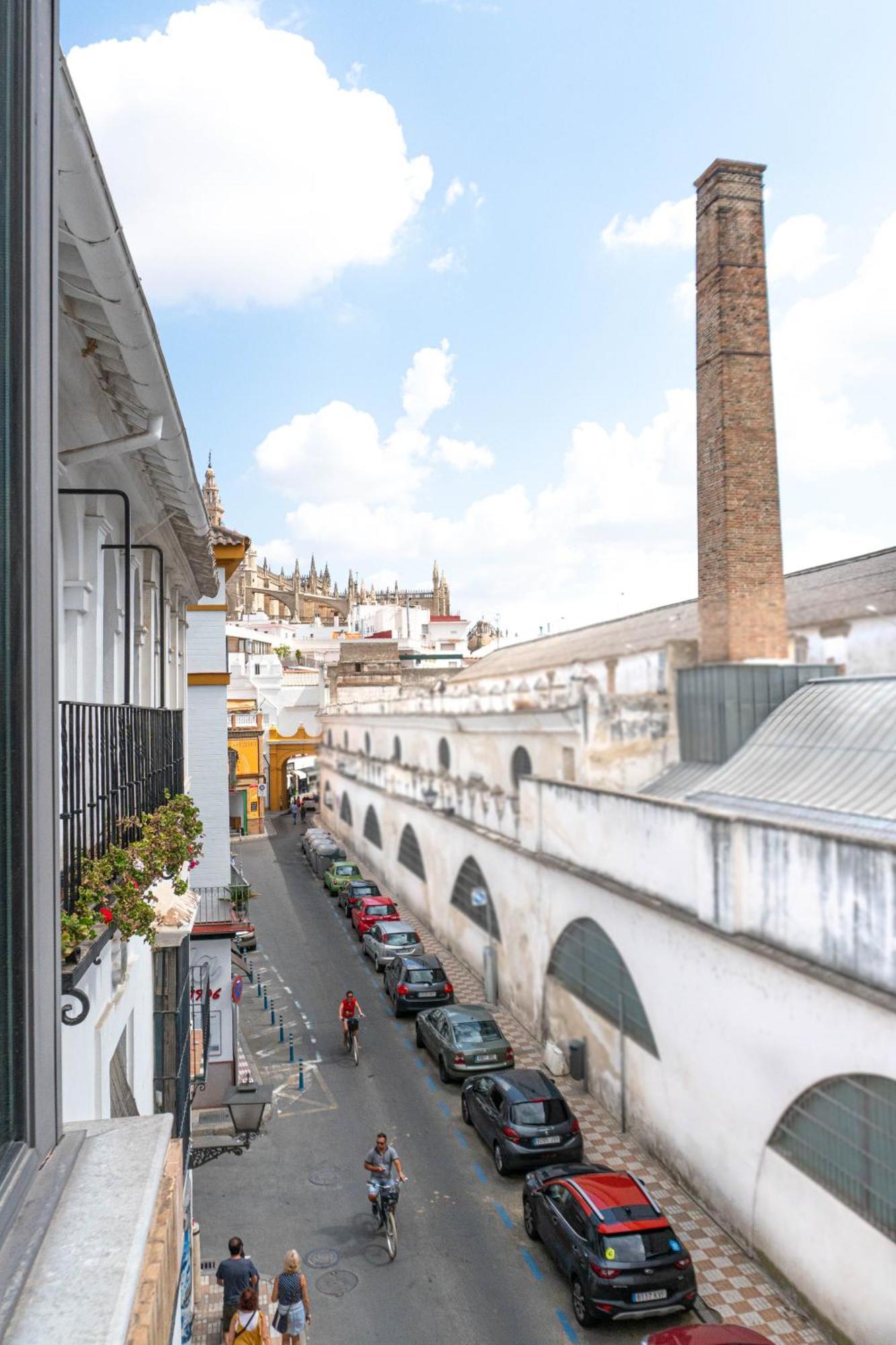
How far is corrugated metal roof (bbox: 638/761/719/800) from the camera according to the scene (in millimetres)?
15844

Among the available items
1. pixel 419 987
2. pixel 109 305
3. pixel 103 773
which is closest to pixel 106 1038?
pixel 103 773

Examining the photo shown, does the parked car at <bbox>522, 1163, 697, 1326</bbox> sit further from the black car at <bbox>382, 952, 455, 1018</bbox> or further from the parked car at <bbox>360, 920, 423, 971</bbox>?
the parked car at <bbox>360, 920, 423, 971</bbox>

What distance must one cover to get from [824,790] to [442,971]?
963cm

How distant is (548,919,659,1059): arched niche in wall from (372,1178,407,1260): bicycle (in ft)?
12.3

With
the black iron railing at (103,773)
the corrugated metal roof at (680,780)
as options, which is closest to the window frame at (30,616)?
the black iron railing at (103,773)

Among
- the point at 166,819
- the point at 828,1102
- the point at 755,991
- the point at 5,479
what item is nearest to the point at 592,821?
the point at 755,991

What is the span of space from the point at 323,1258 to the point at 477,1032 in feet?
17.9

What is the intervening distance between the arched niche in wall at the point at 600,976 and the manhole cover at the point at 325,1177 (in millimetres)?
4389

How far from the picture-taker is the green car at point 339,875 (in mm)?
29875

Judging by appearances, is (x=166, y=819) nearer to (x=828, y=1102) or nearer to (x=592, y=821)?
(x=828, y=1102)

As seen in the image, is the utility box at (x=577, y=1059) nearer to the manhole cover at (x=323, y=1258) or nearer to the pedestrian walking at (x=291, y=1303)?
the manhole cover at (x=323, y=1258)

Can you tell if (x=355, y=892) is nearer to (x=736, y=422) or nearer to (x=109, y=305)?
(x=736, y=422)

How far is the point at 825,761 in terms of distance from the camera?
13.1m

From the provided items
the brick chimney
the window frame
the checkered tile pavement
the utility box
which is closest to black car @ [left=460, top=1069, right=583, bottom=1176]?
the checkered tile pavement
